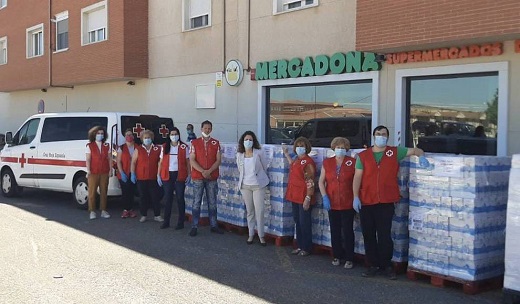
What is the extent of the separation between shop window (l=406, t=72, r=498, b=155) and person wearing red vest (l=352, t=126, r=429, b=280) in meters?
3.78

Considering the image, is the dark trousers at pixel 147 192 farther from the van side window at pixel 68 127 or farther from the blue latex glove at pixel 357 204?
the blue latex glove at pixel 357 204

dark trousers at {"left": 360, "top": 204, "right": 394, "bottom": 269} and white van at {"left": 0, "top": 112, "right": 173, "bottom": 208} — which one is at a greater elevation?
white van at {"left": 0, "top": 112, "right": 173, "bottom": 208}

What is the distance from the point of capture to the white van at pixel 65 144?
11430 millimetres

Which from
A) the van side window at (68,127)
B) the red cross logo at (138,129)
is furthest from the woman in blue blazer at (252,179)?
the van side window at (68,127)

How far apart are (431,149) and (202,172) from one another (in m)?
4.45

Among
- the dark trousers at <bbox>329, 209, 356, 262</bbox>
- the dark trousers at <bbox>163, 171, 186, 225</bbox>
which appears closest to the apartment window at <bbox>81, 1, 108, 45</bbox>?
the dark trousers at <bbox>163, 171, 186, 225</bbox>

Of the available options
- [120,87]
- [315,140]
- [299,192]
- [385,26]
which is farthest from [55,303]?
[120,87]

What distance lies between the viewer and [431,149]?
10.6 m

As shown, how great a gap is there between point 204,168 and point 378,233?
329 cm

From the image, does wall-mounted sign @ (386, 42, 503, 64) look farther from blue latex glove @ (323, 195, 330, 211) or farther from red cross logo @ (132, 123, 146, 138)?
red cross logo @ (132, 123, 146, 138)

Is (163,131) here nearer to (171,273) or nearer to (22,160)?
(22,160)

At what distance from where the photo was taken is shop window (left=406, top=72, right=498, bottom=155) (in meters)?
9.72

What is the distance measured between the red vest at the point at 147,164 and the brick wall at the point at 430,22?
417cm

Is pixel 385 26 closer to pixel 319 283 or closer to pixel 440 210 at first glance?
pixel 440 210
